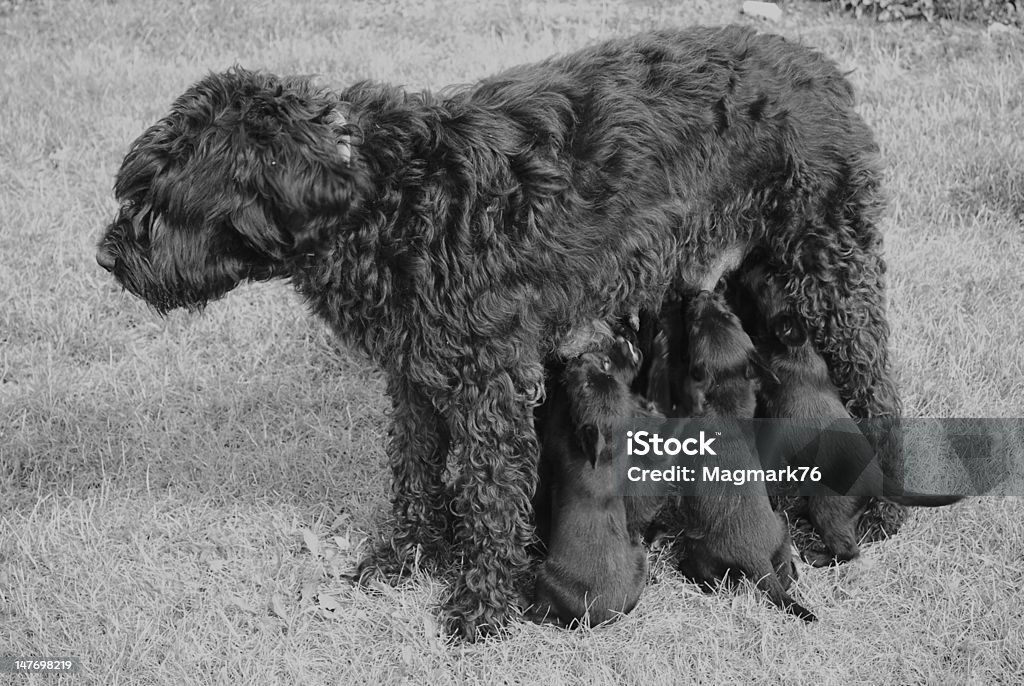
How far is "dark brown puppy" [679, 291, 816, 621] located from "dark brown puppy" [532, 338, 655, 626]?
231 millimetres

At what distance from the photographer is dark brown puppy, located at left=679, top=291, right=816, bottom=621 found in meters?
3.25

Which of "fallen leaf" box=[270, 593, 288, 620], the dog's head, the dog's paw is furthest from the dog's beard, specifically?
the dog's paw

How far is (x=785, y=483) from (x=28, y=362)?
11.9 feet

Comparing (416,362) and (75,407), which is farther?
(75,407)

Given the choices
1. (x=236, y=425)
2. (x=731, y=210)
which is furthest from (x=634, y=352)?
(x=236, y=425)

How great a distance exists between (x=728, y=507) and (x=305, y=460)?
194cm

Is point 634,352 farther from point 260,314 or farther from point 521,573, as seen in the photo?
point 260,314

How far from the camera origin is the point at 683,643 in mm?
3197

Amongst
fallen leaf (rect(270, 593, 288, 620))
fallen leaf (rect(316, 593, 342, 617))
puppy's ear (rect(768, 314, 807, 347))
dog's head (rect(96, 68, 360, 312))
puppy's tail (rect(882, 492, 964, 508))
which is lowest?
fallen leaf (rect(316, 593, 342, 617))

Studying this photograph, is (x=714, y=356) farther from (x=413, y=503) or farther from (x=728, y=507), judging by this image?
(x=413, y=503)

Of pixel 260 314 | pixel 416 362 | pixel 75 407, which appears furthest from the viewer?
pixel 260 314

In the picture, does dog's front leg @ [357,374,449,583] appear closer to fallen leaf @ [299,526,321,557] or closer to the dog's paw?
fallen leaf @ [299,526,321,557]

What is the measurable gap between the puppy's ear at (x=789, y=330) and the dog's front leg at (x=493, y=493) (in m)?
1.09

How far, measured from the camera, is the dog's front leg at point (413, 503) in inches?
140
